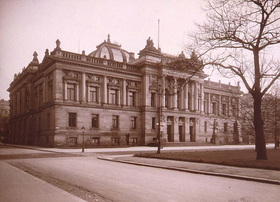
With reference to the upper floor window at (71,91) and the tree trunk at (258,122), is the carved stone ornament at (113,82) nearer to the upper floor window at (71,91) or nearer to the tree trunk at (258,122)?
the upper floor window at (71,91)

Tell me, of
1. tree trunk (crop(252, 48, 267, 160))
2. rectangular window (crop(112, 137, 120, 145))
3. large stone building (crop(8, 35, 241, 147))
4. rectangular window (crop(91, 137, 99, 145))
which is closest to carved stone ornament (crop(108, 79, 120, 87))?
large stone building (crop(8, 35, 241, 147))

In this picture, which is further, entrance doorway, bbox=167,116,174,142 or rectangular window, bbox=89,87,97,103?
entrance doorway, bbox=167,116,174,142

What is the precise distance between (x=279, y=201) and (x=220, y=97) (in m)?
68.0

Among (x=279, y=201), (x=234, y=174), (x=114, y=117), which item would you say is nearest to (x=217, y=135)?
(x=114, y=117)

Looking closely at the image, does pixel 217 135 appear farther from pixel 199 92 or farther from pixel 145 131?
pixel 145 131

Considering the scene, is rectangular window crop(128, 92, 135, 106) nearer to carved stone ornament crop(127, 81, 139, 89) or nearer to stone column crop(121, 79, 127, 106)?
carved stone ornament crop(127, 81, 139, 89)

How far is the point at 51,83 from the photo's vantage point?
46.8 m

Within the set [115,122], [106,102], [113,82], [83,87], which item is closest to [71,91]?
[83,87]

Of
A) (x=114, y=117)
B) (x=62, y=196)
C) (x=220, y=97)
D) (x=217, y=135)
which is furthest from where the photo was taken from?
(x=220, y=97)

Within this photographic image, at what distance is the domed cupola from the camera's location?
194ft

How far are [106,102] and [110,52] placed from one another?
618 inches

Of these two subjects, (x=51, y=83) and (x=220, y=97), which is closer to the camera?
(x=51, y=83)

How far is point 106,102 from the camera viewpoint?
49.2m

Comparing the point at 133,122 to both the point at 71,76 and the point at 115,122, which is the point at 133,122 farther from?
the point at 71,76
